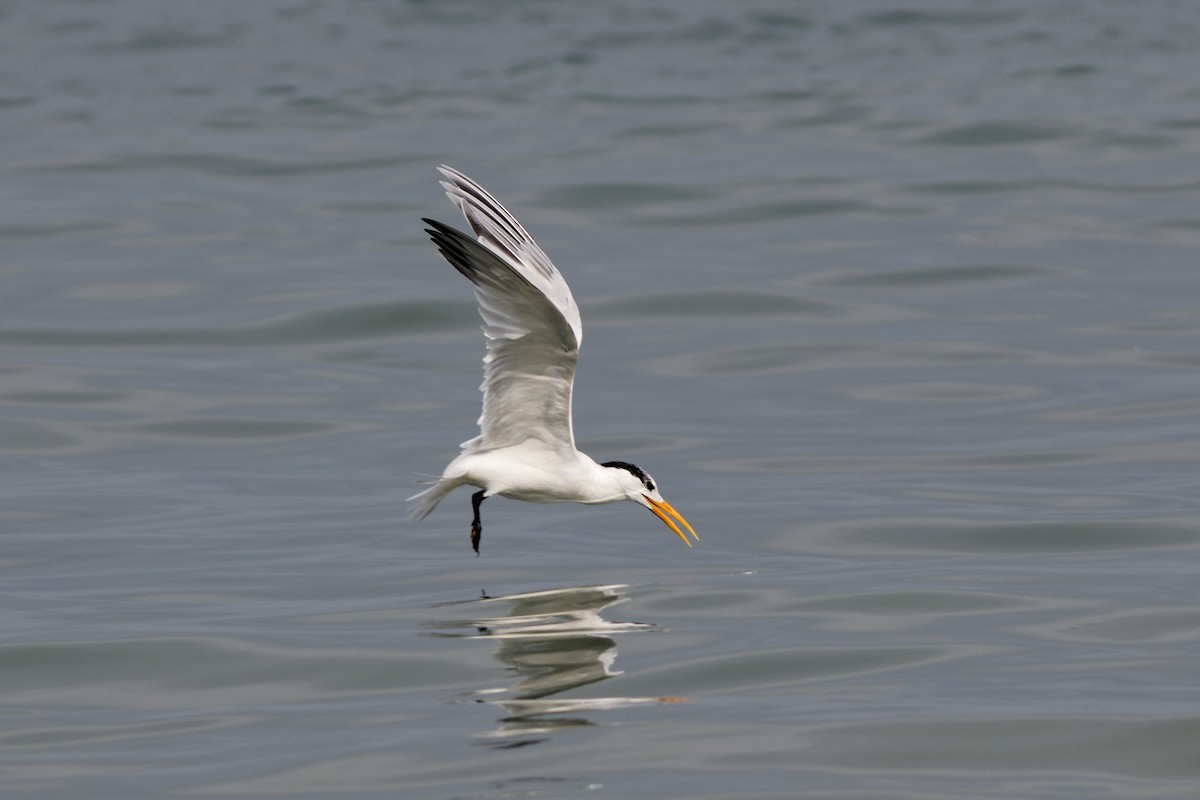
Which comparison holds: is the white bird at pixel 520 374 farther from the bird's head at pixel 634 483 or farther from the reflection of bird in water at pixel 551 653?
the reflection of bird in water at pixel 551 653

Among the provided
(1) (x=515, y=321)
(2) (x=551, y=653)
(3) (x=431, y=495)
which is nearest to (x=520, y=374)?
(1) (x=515, y=321)

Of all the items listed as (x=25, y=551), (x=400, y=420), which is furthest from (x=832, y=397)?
(x=25, y=551)

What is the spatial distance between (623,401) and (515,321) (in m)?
7.85

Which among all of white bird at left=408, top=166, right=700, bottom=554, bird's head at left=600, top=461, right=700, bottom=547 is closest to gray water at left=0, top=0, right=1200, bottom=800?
bird's head at left=600, top=461, right=700, bottom=547

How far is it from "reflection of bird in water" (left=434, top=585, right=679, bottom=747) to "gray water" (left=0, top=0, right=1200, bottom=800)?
0.12 feet

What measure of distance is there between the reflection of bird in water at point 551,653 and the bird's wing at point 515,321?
892 mm

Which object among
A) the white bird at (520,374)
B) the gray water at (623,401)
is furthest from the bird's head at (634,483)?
the gray water at (623,401)

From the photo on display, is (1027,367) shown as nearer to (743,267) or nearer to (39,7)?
(743,267)

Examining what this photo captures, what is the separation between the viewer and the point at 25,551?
12570 millimetres

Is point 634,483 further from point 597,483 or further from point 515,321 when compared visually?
point 515,321

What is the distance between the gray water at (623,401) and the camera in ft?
28.5

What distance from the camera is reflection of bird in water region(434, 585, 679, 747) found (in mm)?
8586

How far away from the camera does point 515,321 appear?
9.42 metres

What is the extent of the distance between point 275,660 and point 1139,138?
62.7ft
